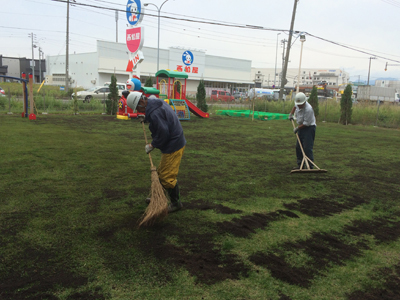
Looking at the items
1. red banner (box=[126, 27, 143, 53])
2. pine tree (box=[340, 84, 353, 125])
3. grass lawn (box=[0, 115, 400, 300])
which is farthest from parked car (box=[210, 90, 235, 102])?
grass lawn (box=[0, 115, 400, 300])

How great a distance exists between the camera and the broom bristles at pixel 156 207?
3766 mm

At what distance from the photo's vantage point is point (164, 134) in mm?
3977

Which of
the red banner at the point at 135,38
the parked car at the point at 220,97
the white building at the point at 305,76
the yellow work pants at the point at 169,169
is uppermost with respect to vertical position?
the white building at the point at 305,76

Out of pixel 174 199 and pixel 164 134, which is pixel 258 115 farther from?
pixel 164 134

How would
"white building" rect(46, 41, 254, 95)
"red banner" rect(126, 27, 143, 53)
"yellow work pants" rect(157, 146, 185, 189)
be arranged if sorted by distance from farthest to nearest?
"white building" rect(46, 41, 254, 95)
"red banner" rect(126, 27, 143, 53)
"yellow work pants" rect(157, 146, 185, 189)

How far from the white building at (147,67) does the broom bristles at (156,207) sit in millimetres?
32783

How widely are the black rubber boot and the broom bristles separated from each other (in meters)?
0.23

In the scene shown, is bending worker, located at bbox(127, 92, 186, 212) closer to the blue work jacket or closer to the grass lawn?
the blue work jacket

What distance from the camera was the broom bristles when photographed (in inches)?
148

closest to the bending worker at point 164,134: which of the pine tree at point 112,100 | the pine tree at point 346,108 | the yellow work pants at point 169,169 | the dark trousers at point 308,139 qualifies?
the yellow work pants at point 169,169

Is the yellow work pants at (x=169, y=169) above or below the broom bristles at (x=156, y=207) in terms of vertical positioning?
above

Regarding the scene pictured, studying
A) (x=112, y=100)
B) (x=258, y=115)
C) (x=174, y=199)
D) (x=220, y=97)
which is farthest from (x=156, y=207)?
(x=220, y=97)

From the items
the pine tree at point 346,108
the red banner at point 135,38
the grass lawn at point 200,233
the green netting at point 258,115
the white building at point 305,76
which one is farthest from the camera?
the white building at point 305,76

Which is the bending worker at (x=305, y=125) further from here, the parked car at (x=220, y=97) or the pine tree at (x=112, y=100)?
the parked car at (x=220, y=97)
